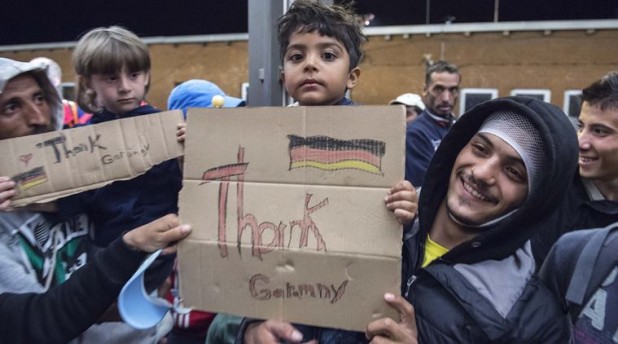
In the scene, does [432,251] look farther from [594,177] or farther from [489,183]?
[594,177]

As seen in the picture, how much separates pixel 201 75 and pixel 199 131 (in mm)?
10642

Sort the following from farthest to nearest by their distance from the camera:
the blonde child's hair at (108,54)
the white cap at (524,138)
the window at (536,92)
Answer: the window at (536,92) < the blonde child's hair at (108,54) < the white cap at (524,138)

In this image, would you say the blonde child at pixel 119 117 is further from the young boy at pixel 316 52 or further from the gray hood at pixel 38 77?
the young boy at pixel 316 52

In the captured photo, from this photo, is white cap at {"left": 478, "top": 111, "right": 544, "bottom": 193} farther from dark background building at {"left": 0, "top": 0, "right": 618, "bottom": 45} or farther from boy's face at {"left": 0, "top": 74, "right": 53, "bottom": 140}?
dark background building at {"left": 0, "top": 0, "right": 618, "bottom": 45}

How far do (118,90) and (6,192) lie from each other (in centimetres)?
70

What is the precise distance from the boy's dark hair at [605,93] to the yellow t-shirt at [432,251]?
1.16m

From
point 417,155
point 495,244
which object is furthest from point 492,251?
point 417,155

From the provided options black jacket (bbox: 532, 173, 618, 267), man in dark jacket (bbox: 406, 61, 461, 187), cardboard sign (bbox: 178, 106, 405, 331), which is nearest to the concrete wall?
man in dark jacket (bbox: 406, 61, 461, 187)

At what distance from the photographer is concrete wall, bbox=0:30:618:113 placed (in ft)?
30.1

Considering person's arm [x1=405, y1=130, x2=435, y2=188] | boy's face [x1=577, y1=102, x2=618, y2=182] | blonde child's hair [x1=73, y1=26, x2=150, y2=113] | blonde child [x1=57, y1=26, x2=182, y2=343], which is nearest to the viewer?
blonde child [x1=57, y1=26, x2=182, y2=343]

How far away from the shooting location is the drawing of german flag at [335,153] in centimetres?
112

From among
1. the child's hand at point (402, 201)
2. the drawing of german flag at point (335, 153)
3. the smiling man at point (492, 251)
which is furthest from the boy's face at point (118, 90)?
the child's hand at point (402, 201)

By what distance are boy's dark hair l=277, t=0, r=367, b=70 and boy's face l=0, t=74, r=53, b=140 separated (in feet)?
2.87

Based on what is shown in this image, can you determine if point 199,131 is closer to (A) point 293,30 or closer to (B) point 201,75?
(A) point 293,30
